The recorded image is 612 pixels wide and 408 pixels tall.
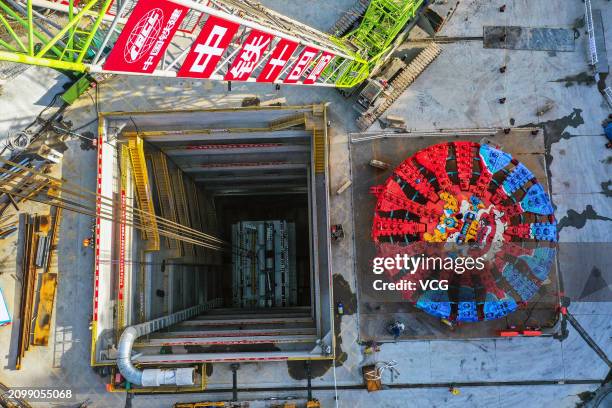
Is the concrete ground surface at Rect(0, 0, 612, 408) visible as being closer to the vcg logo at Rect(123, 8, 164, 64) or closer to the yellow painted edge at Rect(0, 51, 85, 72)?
the vcg logo at Rect(123, 8, 164, 64)

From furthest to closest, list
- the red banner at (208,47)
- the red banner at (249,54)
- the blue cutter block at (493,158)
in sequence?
1. the blue cutter block at (493,158)
2. the red banner at (249,54)
3. the red banner at (208,47)

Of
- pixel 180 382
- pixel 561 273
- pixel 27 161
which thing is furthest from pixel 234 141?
pixel 561 273

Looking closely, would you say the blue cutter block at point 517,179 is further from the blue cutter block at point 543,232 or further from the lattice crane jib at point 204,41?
the lattice crane jib at point 204,41

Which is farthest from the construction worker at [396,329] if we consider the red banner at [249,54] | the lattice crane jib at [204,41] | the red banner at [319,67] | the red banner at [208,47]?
the red banner at [208,47]

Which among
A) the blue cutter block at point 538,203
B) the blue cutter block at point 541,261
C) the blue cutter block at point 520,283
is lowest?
the blue cutter block at point 520,283

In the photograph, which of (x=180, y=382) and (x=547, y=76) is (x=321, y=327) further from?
(x=547, y=76)

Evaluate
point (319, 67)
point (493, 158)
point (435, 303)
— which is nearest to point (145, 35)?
point (319, 67)
